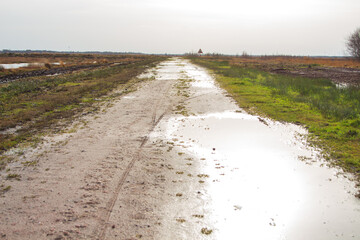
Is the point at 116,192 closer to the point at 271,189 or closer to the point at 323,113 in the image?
the point at 271,189

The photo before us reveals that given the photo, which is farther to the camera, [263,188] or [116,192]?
[263,188]

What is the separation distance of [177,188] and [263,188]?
1479 millimetres

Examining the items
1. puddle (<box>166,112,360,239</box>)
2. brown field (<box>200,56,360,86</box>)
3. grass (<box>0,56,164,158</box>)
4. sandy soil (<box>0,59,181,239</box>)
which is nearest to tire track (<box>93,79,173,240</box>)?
sandy soil (<box>0,59,181,239</box>)

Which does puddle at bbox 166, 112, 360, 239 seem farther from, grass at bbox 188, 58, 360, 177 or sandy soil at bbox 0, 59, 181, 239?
sandy soil at bbox 0, 59, 181, 239

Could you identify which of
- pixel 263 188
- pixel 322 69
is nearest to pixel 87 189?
pixel 263 188

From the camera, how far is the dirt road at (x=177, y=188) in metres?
3.56

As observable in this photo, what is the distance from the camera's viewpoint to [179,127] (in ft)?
27.6

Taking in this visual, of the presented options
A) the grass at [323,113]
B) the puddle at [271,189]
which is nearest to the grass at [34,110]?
the puddle at [271,189]

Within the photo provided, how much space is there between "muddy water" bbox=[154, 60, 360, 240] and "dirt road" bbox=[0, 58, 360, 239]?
0.02m

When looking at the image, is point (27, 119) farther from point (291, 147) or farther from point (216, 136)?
point (291, 147)

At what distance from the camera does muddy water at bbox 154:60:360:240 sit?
11.8 feet

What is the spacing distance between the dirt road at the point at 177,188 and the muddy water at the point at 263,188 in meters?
0.02

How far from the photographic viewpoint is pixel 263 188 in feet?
15.4

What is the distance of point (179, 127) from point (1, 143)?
4.68m
